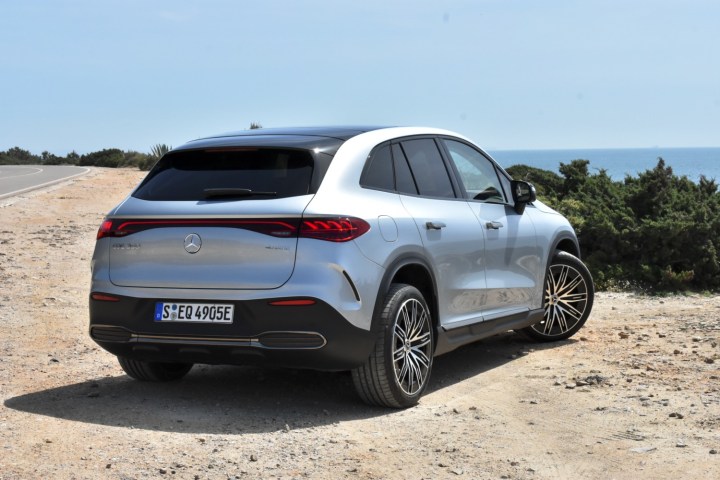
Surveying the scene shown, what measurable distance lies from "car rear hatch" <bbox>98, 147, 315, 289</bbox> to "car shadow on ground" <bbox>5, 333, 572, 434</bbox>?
83 centimetres

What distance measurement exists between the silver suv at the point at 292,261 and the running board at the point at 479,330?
3 cm

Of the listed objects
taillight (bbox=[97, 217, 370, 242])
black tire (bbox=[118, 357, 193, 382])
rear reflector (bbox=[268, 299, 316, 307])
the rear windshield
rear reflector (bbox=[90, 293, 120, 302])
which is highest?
the rear windshield

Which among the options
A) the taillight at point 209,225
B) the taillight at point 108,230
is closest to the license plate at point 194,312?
the taillight at point 209,225

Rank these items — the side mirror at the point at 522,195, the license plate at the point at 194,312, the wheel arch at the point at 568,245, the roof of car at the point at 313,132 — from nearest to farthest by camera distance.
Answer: the license plate at the point at 194,312 → the roof of car at the point at 313,132 → the side mirror at the point at 522,195 → the wheel arch at the point at 568,245

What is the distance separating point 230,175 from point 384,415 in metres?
1.80

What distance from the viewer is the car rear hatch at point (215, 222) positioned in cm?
623

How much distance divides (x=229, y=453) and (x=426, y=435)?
1.18m

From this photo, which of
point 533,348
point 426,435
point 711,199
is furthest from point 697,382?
point 711,199

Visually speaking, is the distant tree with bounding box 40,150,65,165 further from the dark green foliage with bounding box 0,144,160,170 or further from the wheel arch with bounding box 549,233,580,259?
the wheel arch with bounding box 549,233,580,259

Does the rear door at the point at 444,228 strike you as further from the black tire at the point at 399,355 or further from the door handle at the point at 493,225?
the black tire at the point at 399,355

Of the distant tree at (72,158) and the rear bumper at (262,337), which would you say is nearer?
the rear bumper at (262,337)

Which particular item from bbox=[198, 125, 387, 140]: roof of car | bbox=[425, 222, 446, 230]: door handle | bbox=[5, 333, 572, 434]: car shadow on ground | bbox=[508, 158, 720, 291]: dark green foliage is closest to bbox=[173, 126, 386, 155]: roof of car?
bbox=[198, 125, 387, 140]: roof of car

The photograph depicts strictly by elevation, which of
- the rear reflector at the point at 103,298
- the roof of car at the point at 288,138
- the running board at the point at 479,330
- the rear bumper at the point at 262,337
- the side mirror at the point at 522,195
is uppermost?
the roof of car at the point at 288,138

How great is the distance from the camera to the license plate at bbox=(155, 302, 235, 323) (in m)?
6.31
